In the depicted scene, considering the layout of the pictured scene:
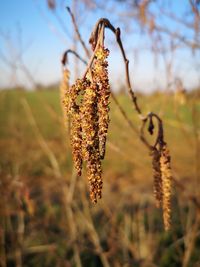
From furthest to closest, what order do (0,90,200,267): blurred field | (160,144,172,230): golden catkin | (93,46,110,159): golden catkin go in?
(0,90,200,267): blurred field, (160,144,172,230): golden catkin, (93,46,110,159): golden catkin

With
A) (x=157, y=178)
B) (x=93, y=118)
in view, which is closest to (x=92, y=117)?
(x=93, y=118)

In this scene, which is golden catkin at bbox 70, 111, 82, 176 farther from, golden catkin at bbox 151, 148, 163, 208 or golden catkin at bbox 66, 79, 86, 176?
golden catkin at bbox 151, 148, 163, 208

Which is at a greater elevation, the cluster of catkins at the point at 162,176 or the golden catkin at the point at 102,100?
the golden catkin at the point at 102,100

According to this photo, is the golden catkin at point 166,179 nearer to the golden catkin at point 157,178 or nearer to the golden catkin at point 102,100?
the golden catkin at point 157,178

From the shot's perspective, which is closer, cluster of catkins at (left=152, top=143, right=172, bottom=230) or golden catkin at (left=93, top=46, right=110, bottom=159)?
golden catkin at (left=93, top=46, right=110, bottom=159)

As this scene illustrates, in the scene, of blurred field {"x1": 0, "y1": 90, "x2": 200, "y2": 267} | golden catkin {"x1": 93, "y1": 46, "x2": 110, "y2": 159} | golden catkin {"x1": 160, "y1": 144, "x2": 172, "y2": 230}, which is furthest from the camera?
blurred field {"x1": 0, "y1": 90, "x2": 200, "y2": 267}

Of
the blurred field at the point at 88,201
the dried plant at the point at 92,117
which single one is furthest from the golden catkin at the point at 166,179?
the blurred field at the point at 88,201

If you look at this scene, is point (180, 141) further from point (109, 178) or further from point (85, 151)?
point (85, 151)

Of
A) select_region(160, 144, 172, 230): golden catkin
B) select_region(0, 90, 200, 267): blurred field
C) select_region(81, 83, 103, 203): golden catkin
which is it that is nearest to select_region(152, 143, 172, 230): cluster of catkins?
select_region(160, 144, 172, 230): golden catkin

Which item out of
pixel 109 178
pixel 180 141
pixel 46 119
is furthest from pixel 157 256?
pixel 46 119
